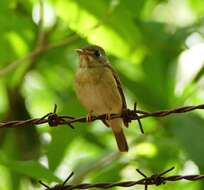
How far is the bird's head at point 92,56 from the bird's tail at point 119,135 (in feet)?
1.73

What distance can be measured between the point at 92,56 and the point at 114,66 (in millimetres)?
430

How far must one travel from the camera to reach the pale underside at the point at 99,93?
619 centimetres

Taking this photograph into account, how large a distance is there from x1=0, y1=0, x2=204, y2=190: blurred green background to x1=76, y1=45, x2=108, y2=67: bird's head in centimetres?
7

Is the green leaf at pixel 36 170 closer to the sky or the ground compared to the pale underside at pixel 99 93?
closer to the ground

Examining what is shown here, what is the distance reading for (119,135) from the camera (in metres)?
6.63

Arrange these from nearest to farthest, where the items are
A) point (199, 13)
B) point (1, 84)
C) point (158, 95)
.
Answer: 1. point (158, 95)
2. point (1, 84)
3. point (199, 13)

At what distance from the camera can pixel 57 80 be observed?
24.7 ft

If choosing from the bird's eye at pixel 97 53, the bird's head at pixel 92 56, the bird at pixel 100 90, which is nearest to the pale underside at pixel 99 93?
the bird at pixel 100 90

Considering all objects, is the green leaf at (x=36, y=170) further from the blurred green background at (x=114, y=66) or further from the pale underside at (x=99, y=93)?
the pale underside at (x=99, y=93)

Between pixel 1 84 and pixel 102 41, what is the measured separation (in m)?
1.16

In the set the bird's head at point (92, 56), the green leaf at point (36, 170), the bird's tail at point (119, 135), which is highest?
the bird's head at point (92, 56)

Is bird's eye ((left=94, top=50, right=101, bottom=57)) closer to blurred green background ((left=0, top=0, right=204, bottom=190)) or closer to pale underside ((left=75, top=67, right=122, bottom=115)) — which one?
blurred green background ((left=0, top=0, right=204, bottom=190))

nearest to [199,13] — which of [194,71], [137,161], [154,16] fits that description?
[154,16]

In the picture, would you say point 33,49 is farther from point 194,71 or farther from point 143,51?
point 194,71
